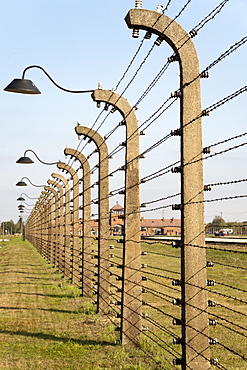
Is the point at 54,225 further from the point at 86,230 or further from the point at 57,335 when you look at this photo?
the point at 57,335

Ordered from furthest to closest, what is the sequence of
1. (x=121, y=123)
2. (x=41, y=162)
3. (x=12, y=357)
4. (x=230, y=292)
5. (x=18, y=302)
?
(x=41, y=162) → (x=230, y=292) → (x=18, y=302) → (x=121, y=123) → (x=12, y=357)

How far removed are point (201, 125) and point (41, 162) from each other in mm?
14369

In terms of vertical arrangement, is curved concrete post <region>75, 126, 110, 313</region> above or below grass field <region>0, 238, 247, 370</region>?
above

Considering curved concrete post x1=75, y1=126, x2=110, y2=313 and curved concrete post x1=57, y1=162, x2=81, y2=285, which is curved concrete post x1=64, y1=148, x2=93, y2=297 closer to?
curved concrete post x1=57, y1=162, x2=81, y2=285

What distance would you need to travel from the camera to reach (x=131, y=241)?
868 centimetres

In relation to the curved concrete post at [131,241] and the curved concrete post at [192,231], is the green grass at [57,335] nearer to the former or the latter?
the curved concrete post at [131,241]

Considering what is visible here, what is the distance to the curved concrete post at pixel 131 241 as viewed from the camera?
8.47 metres

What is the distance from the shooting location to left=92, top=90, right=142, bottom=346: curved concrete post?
27.8 ft

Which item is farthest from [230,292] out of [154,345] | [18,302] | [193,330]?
[193,330]

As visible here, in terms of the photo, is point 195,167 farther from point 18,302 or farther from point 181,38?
point 18,302

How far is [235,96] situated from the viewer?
186 inches

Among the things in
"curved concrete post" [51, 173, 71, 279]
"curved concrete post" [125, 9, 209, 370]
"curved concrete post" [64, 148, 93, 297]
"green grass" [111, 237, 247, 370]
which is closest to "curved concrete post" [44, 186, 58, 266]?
"curved concrete post" [51, 173, 71, 279]

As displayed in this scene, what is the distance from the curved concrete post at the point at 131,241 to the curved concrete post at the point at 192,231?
2.67 meters

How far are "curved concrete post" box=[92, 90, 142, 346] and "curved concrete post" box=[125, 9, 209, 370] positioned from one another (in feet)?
8.77
